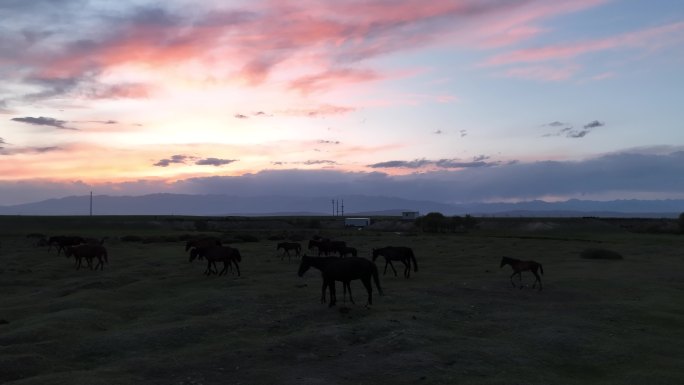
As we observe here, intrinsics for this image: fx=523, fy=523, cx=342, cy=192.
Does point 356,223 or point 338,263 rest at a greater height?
point 356,223

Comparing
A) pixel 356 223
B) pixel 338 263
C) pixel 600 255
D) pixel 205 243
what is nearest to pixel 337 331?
pixel 338 263

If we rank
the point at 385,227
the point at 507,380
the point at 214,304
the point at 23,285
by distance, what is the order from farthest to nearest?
the point at 385,227
the point at 23,285
the point at 214,304
the point at 507,380

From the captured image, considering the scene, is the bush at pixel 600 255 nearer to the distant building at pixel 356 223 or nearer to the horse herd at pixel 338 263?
the horse herd at pixel 338 263

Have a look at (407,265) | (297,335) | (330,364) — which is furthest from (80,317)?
(407,265)

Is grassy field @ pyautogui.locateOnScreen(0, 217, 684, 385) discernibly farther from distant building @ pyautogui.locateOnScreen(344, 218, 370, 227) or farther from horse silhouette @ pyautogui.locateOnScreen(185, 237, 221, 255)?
distant building @ pyautogui.locateOnScreen(344, 218, 370, 227)

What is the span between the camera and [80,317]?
62.3ft

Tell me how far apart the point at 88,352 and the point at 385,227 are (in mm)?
120160

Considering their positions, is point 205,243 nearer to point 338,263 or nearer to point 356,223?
point 338,263

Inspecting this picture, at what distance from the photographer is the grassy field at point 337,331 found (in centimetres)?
1303

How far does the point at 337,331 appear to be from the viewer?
53.1 feet

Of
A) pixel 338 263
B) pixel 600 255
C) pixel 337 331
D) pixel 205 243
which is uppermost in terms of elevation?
pixel 338 263

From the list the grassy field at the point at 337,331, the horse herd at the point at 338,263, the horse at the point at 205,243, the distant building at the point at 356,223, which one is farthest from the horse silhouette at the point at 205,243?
the distant building at the point at 356,223

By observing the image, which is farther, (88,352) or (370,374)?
(88,352)

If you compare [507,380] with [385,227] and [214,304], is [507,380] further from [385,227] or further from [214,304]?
[385,227]
